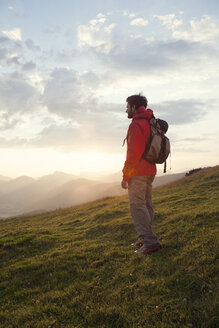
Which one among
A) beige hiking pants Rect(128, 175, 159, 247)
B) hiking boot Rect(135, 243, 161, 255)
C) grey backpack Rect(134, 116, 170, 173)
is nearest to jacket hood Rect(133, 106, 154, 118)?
grey backpack Rect(134, 116, 170, 173)

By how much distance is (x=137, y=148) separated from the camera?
699cm

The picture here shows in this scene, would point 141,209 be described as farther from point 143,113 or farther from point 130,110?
point 130,110

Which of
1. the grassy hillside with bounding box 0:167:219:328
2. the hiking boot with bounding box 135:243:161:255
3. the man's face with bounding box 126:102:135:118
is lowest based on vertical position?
the grassy hillside with bounding box 0:167:219:328

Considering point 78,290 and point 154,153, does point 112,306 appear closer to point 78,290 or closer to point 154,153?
point 78,290

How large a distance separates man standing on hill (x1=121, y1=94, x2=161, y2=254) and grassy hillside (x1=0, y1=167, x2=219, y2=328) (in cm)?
68

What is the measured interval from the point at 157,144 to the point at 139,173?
1.05 metres

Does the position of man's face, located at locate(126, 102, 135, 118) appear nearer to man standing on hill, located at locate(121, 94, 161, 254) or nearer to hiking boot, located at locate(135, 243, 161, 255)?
man standing on hill, located at locate(121, 94, 161, 254)

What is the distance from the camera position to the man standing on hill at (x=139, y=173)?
702cm

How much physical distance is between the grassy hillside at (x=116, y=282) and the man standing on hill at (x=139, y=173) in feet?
2.22

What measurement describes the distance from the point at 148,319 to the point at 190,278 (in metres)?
1.54

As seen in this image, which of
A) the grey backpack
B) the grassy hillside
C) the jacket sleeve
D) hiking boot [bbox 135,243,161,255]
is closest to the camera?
the grassy hillside

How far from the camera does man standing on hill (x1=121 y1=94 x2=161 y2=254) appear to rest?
7.02 metres

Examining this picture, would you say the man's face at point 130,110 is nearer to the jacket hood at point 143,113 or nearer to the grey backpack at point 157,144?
the jacket hood at point 143,113

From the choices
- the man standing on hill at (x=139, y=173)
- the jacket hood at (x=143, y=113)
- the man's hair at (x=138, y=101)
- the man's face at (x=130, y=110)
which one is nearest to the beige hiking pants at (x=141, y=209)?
the man standing on hill at (x=139, y=173)
